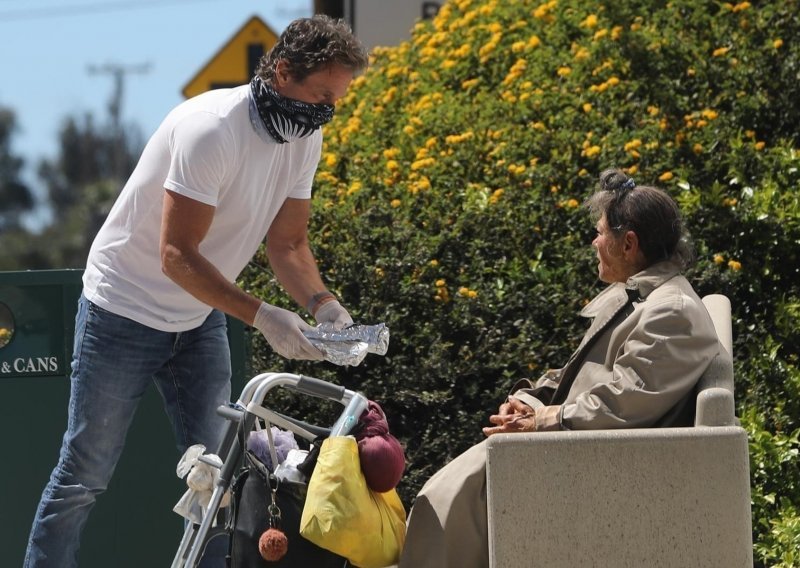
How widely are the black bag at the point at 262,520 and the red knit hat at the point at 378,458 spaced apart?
179 mm

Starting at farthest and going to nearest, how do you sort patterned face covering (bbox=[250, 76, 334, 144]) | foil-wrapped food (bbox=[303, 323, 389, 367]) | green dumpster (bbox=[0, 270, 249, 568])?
green dumpster (bbox=[0, 270, 249, 568])
patterned face covering (bbox=[250, 76, 334, 144])
foil-wrapped food (bbox=[303, 323, 389, 367])

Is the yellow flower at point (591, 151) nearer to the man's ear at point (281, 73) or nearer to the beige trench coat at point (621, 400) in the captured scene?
the beige trench coat at point (621, 400)

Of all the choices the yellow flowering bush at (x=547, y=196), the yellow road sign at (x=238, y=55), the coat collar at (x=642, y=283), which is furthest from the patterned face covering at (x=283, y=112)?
the yellow road sign at (x=238, y=55)

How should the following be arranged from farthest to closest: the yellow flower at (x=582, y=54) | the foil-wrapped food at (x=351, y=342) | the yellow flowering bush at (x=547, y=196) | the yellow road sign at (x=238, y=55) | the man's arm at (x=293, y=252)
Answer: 1. the yellow road sign at (x=238, y=55)
2. the yellow flower at (x=582, y=54)
3. the yellow flowering bush at (x=547, y=196)
4. the man's arm at (x=293, y=252)
5. the foil-wrapped food at (x=351, y=342)

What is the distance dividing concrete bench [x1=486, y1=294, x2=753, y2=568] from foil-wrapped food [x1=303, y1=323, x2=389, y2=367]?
508 millimetres

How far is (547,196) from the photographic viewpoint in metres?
6.14

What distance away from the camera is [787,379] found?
208 inches

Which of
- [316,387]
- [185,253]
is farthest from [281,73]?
[316,387]

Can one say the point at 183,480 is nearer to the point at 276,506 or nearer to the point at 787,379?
the point at 276,506

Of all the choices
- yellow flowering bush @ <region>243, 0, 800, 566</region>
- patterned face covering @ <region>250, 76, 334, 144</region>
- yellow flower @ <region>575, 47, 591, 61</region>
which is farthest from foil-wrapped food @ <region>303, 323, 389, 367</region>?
yellow flower @ <region>575, 47, 591, 61</region>

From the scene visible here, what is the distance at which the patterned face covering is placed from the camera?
12.7 feet

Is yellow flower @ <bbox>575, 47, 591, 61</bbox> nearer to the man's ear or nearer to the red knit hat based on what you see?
the man's ear

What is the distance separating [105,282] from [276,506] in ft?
3.07

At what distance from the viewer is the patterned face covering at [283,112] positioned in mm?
3885
